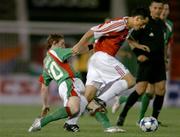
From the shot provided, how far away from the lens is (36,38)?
26.2 metres

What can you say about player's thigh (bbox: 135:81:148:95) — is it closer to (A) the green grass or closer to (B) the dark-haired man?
(A) the green grass

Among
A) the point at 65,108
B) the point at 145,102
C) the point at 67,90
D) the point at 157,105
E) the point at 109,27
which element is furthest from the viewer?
the point at 145,102

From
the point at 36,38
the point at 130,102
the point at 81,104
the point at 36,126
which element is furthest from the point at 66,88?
the point at 36,38

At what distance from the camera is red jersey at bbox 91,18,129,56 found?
1347 centimetres

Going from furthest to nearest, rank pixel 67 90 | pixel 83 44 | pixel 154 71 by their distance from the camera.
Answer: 1. pixel 154 71
2. pixel 67 90
3. pixel 83 44

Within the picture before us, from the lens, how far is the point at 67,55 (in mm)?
13148

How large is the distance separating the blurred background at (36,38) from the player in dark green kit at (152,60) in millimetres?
6245

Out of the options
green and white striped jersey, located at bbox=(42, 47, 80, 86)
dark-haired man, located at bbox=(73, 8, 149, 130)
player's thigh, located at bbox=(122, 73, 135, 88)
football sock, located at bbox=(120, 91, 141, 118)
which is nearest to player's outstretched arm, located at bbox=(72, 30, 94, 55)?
dark-haired man, located at bbox=(73, 8, 149, 130)

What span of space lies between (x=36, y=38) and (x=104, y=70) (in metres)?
12.7

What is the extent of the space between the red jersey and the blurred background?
7.44 meters

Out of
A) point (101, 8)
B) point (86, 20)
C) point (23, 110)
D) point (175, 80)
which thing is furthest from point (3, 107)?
point (101, 8)

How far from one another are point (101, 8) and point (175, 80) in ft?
23.8

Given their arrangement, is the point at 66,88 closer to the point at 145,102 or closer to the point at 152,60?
the point at 152,60

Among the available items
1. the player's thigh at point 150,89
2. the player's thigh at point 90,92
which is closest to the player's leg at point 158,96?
the player's thigh at point 150,89
